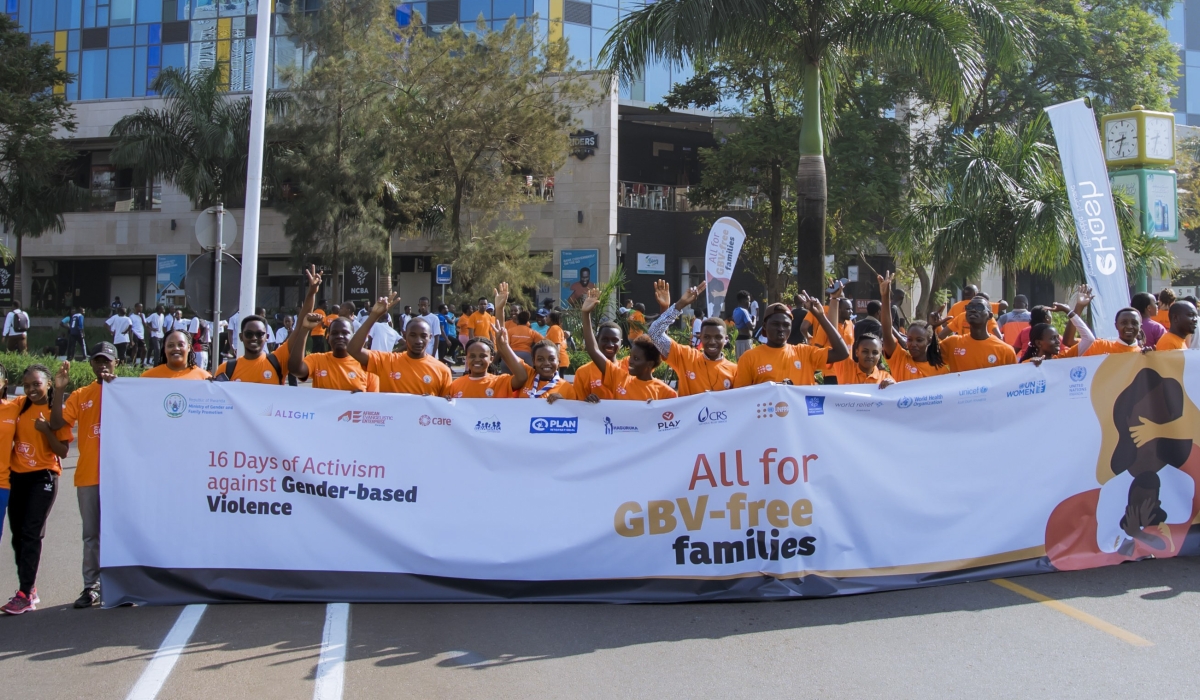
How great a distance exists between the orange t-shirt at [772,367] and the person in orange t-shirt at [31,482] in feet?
14.6

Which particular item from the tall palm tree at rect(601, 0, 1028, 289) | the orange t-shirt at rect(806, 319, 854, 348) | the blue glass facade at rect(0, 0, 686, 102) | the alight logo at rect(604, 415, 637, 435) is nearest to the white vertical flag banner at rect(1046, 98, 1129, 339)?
the orange t-shirt at rect(806, 319, 854, 348)

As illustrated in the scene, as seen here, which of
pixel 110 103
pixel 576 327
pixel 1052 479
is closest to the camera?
pixel 1052 479

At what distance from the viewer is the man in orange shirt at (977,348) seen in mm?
7965

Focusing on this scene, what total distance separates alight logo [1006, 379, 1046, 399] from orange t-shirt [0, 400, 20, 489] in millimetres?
6175

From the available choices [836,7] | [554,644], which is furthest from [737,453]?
[836,7]

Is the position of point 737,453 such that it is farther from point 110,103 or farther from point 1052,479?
point 110,103

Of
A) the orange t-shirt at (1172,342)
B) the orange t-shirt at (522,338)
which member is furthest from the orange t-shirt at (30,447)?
the orange t-shirt at (522,338)

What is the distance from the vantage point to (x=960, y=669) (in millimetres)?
5121

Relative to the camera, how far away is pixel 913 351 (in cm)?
784

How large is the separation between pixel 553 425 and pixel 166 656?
96.9 inches

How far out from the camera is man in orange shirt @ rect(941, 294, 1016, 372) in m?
7.96

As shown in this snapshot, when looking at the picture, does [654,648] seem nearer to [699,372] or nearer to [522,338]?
[699,372]

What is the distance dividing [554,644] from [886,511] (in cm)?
223

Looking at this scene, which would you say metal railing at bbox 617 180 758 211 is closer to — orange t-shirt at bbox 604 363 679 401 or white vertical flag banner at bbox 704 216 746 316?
white vertical flag banner at bbox 704 216 746 316
